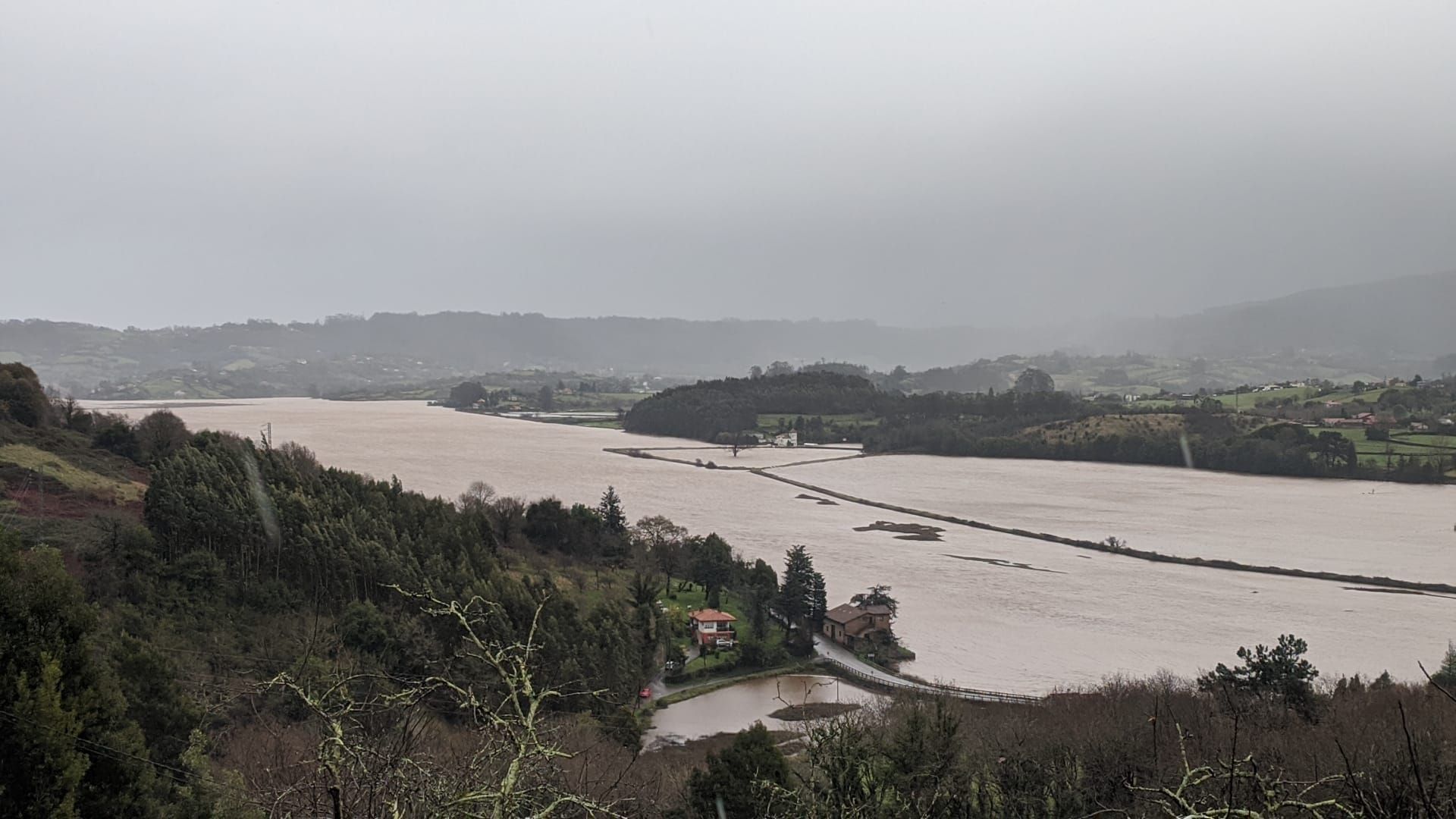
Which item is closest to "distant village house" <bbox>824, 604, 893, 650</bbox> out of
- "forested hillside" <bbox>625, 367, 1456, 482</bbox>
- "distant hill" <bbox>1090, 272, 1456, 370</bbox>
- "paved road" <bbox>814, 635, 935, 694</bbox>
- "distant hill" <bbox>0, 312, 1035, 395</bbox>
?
"paved road" <bbox>814, 635, 935, 694</bbox>

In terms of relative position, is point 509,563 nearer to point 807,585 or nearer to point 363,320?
point 807,585

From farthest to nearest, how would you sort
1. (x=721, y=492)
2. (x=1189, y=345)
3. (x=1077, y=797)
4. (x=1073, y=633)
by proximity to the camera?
(x=1189, y=345) → (x=721, y=492) → (x=1073, y=633) → (x=1077, y=797)

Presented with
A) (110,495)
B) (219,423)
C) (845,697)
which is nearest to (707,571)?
(845,697)

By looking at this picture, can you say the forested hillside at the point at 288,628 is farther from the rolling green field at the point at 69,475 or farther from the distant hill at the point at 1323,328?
the distant hill at the point at 1323,328

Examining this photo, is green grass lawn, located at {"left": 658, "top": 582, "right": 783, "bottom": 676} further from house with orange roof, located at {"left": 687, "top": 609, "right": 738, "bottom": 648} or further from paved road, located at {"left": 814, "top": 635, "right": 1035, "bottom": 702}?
paved road, located at {"left": 814, "top": 635, "right": 1035, "bottom": 702}

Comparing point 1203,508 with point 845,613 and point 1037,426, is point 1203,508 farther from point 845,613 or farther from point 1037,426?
point 1037,426

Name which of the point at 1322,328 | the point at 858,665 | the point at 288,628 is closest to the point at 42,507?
the point at 288,628
